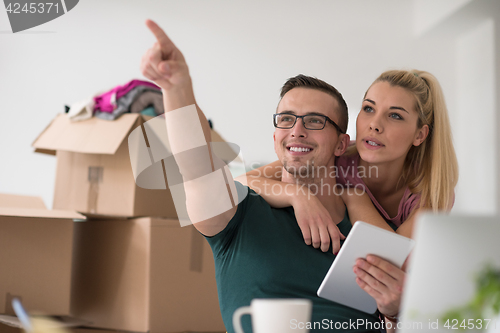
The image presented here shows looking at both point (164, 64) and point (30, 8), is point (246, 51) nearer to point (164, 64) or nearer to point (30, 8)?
point (30, 8)

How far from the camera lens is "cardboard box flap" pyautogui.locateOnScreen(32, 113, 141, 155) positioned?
1667 millimetres

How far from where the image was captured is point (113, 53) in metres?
2.89

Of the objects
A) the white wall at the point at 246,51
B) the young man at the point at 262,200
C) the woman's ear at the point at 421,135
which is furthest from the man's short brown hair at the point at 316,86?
the white wall at the point at 246,51

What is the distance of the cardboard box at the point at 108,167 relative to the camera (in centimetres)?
171

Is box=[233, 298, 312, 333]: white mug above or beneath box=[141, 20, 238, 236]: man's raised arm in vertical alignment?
beneath

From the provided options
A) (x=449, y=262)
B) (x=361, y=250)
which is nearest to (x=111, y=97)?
(x=361, y=250)

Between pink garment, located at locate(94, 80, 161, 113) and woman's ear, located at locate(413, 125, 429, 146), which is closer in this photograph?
woman's ear, located at locate(413, 125, 429, 146)

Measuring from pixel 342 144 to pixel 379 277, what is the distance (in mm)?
680

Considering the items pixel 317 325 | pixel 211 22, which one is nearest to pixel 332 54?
pixel 211 22

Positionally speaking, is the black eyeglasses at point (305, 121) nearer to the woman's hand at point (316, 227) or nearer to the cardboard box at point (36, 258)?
the woman's hand at point (316, 227)

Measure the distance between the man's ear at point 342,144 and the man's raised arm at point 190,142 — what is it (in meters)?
0.46

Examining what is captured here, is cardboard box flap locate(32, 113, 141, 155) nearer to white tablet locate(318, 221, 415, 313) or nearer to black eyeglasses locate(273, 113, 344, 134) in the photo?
black eyeglasses locate(273, 113, 344, 134)

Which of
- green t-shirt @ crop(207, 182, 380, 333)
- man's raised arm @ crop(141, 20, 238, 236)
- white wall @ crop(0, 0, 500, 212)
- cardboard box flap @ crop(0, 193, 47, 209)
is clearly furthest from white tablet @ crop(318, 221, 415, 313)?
white wall @ crop(0, 0, 500, 212)

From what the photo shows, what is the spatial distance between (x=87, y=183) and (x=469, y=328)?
1.69 m
